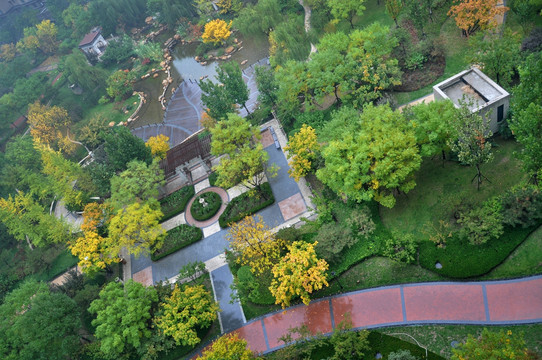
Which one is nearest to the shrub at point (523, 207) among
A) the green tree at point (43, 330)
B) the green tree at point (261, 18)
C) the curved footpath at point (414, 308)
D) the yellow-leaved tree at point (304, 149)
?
the curved footpath at point (414, 308)

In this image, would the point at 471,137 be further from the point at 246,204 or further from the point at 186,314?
the point at 186,314

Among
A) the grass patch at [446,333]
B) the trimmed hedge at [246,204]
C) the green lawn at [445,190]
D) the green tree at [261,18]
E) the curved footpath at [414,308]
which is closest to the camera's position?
the grass patch at [446,333]

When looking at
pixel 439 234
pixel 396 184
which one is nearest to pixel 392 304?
pixel 439 234

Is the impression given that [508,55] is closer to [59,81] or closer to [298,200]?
[298,200]

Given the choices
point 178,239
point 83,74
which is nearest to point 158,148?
point 178,239

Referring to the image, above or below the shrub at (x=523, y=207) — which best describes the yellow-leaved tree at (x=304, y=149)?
above

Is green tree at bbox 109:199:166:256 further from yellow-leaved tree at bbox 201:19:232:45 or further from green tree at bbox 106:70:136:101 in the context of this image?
yellow-leaved tree at bbox 201:19:232:45

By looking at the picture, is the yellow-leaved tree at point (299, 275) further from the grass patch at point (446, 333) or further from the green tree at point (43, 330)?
the green tree at point (43, 330)
